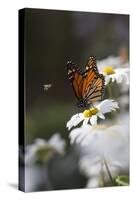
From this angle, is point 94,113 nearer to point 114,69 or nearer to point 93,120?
point 93,120

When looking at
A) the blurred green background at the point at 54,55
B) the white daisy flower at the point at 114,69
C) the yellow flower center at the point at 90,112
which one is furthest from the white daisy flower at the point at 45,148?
the white daisy flower at the point at 114,69

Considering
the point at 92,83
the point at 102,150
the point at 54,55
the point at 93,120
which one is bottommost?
the point at 102,150

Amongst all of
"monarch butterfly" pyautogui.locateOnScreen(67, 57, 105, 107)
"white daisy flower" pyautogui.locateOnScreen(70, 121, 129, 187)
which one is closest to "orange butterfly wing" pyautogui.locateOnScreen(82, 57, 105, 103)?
"monarch butterfly" pyautogui.locateOnScreen(67, 57, 105, 107)

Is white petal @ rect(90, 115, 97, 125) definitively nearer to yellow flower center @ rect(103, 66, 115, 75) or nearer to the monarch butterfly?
the monarch butterfly

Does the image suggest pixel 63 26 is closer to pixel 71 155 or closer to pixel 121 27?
pixel 121 27

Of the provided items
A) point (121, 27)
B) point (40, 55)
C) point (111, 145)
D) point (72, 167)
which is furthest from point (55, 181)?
point (121, 27)

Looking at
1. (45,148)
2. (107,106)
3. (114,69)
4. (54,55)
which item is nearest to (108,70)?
(114,69)

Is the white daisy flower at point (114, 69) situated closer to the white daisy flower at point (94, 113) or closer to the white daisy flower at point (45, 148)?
the white daisy flower at point (94, 113)
